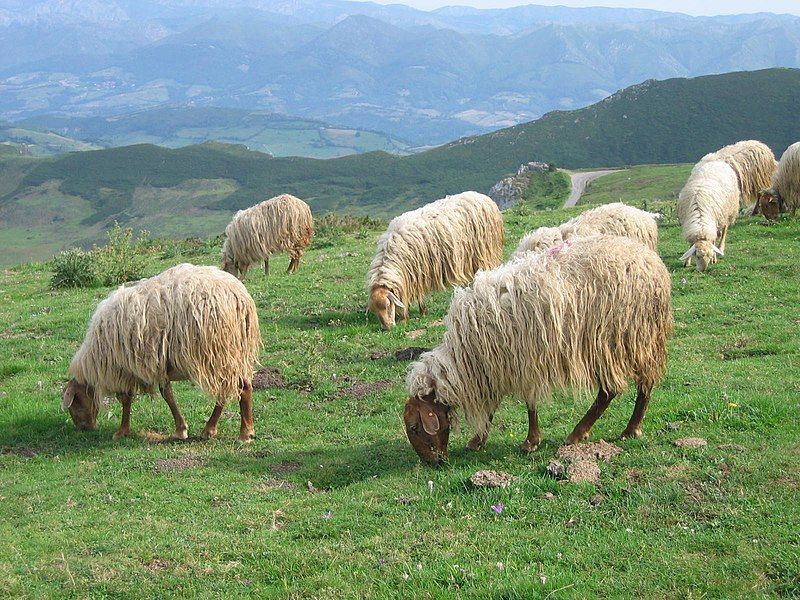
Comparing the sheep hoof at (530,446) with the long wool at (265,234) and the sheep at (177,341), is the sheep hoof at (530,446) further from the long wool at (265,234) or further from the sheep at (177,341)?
the long wool at (265,234)

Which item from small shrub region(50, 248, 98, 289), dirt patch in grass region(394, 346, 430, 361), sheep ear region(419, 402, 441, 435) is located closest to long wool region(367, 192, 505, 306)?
dirt patch in grass region(394, 346, 430, 361)

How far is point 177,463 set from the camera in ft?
33.6

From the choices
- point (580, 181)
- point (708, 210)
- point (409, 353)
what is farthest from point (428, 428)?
point (580, 181)

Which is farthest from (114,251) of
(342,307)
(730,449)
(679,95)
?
(679,95)

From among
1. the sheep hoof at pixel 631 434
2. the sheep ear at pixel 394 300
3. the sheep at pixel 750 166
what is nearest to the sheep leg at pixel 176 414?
the sheep ear at pixel 394 300

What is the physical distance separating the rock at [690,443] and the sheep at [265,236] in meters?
17.9

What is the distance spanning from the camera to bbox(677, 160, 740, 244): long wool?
1927 centimetres

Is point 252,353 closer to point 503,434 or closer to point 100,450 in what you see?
point 100,450

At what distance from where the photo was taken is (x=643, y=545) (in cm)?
651

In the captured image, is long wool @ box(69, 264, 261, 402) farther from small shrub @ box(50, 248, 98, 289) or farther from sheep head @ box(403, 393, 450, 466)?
small shrub @ box(50, 248, 98, 289)

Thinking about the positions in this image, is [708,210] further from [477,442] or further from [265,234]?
[265,234]

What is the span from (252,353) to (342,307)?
689 cm

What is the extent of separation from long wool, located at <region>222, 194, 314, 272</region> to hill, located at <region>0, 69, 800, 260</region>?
416ft

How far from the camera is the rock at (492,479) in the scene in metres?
8.02
